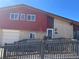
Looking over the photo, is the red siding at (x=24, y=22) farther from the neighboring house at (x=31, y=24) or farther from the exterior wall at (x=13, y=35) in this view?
the exterior wall at (x=13, y=35)

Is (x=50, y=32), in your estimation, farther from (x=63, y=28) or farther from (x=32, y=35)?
(x=32, y=35)

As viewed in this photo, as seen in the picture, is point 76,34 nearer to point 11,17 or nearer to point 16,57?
point 11,17

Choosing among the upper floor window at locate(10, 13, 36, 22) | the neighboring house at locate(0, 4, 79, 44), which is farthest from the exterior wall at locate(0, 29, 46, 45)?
the upper floor window at locate(10, 13, 36, 22)

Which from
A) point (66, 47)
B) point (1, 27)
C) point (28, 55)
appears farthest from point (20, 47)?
point (1, 27)

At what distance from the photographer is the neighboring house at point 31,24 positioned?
1332 inches

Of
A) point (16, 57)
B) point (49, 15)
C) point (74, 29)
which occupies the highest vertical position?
point (49, 15)

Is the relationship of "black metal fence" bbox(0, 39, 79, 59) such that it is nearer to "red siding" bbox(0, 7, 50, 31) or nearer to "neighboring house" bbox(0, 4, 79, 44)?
"neighboring house" bbox(0, 4, 79, 44)

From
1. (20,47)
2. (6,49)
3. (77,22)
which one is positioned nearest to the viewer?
(6,49)

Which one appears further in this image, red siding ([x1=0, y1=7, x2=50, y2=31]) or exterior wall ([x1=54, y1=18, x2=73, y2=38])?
exterior wall ([x1=54, y1=18, x2=73, y2=38])

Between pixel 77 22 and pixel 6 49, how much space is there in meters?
24.5

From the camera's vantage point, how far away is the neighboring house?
3384 cm

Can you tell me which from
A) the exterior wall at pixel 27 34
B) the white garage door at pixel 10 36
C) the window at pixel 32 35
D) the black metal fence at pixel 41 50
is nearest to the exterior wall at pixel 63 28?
the exterior wall at pixel 27 34

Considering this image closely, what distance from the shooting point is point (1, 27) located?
33531 mm

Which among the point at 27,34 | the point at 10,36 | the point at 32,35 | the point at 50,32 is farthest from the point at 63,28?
the point at 10,36
